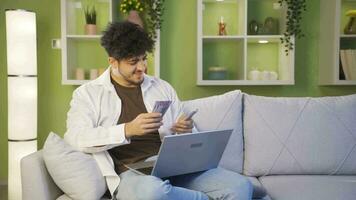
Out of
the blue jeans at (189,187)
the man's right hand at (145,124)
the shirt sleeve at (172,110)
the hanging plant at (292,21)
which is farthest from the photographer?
the hanging plant at (292,21)

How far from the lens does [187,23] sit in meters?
2.92

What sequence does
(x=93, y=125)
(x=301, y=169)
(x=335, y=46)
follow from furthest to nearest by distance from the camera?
(x=335, y=46)
(x=301, y=169)
(x=93, y=125)

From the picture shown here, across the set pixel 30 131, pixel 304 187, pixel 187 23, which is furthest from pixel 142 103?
pixel 187 23

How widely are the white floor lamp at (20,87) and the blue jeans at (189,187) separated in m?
1.23

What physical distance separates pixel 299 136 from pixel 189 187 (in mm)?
823

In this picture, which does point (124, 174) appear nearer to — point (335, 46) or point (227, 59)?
point (227, 59)

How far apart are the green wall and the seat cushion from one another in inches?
44.3

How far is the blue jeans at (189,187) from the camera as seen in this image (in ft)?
4.35

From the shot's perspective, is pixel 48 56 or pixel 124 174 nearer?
pixel 124 174

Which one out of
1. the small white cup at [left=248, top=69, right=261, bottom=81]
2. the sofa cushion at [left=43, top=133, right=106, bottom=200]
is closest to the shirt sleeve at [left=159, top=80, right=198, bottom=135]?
the sofa cushion at [left=43, top=133, right=106, bottom=200]

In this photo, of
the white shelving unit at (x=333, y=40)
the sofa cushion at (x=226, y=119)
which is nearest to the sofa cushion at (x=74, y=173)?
the sofa cushion at (x=226, y=119)

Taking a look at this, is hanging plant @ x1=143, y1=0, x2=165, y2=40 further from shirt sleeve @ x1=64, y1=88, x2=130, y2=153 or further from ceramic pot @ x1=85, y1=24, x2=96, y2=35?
shirt sleeve @ x1=64, y1=88, x2=130, y2=153

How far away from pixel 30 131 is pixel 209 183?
154cm

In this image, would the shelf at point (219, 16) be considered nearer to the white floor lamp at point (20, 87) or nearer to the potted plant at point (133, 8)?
the potted plant at point (133, 8)
